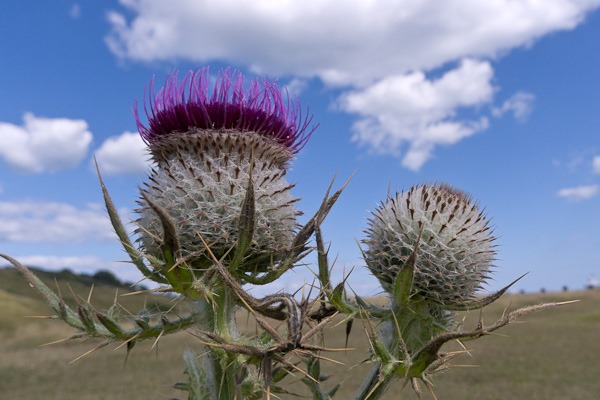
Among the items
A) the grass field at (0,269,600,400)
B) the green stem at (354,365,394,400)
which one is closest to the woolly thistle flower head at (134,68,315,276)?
the green stem at (354,365,394,400)

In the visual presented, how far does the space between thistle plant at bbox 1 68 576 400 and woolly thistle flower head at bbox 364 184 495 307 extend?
1 cm

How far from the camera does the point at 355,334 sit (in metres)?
60.7

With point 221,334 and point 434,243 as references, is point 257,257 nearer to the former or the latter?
point 221,334

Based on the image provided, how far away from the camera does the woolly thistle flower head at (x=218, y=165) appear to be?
9.96 ft

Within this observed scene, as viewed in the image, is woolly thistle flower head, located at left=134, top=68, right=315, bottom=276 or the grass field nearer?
woolly thistle flower head, located at left=134, top=68, right=315, bottom=276

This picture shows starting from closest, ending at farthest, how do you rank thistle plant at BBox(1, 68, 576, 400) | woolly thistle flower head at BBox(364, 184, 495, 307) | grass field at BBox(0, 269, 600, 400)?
thistle plant at BBox(1, 68, 576, 400), woolly thistle flower head at BBox(364, 184, 495, 307), grass field at BBox(0, 269, 600, 400)

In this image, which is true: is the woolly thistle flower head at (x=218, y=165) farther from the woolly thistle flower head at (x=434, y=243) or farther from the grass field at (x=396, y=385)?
the grass field at (x=396, y=385)

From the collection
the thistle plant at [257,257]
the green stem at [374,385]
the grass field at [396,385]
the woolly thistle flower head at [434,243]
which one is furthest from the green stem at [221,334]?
the grass field at [396,385]

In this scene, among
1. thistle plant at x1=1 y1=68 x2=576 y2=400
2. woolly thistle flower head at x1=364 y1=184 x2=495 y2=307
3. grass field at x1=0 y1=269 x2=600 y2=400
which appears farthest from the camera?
grass field at x1=0 y1=269 x2=600 y2=400

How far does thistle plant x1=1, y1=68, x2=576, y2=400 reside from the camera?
2.72m

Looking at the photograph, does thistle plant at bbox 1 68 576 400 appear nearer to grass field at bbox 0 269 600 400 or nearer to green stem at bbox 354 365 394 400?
green stem at bbox 354 365 394 400

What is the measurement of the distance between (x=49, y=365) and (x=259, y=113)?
175 ft

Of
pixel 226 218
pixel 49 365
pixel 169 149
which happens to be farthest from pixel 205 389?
pixel 49 365

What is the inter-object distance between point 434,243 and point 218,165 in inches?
63.1
